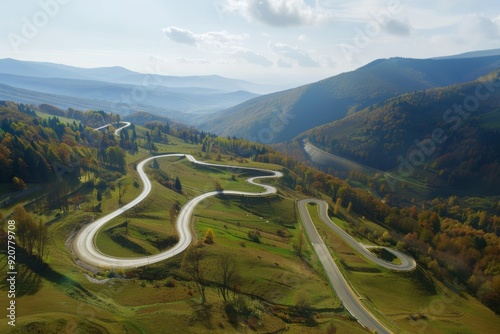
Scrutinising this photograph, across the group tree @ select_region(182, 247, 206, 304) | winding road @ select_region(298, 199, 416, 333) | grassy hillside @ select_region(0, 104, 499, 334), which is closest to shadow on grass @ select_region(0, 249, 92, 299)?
grassy hillside @ select_region(0, 104, 499, 334)

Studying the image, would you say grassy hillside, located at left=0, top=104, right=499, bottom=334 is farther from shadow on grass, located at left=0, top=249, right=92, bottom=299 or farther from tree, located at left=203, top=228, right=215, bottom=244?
tree, located at left=203, top=228, right=215, bottom=244

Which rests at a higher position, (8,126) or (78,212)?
(8,126)

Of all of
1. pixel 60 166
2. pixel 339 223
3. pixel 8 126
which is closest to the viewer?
pixel 60 166

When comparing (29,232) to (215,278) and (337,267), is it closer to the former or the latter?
(215,278)

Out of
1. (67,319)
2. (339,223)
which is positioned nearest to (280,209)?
(339,223)

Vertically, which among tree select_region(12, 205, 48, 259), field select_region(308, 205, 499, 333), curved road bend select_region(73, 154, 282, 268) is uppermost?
tree select_region(12, 205, 48, 259)

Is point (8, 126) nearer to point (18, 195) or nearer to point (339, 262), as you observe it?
point (18, 195)
